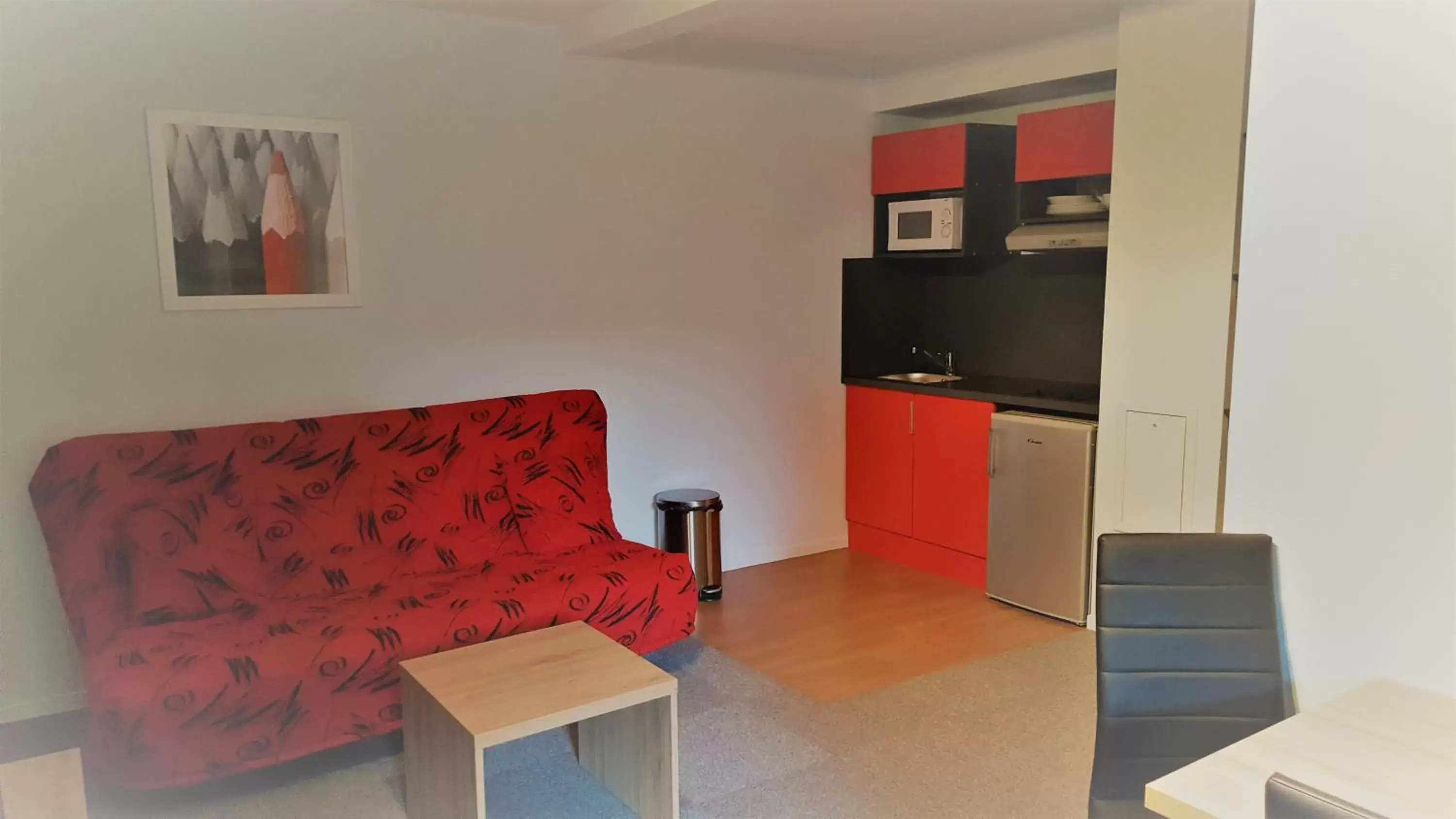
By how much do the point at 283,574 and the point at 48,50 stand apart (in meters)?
1.74

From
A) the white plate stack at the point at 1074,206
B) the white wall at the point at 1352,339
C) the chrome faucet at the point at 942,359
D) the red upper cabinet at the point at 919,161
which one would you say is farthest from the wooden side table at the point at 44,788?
the chrome faucet at the point at 942,359

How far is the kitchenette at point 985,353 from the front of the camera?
3.98m

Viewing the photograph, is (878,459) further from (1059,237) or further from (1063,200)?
(1063,200)

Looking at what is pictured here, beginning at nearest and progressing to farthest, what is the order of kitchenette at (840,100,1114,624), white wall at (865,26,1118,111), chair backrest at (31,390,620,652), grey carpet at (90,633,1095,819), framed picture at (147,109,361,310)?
grey carpet at (90,633,1095,819), chair backrest at (31,390,620,652), framed picture at (147,109,361,310), white wall at (865,26,1118,111), kitchenette at (840,100,1114,624)

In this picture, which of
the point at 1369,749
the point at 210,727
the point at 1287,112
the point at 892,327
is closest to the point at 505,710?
the point at 210,727

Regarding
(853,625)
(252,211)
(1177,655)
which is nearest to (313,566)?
(252,211)

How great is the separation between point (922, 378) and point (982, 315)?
429 millimetres

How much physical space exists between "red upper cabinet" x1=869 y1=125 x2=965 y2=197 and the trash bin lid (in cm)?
174

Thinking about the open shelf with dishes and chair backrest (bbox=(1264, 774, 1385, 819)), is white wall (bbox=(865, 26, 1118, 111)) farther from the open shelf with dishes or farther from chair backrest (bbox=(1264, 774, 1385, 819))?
chair backrest (bbox=(1264, 774, 1385, 819))

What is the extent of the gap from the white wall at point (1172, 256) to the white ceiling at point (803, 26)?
28cm

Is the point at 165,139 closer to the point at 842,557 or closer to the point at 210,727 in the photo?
the point at 210,727

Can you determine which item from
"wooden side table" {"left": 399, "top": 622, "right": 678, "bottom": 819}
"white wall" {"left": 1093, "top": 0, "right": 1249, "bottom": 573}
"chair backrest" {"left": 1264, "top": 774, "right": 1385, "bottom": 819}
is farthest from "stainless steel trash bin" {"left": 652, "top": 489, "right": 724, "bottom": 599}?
"chair backrest" {"left": 1264, "top": 774, "right": 1385, "bottom": 819}

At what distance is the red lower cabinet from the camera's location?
437 cm

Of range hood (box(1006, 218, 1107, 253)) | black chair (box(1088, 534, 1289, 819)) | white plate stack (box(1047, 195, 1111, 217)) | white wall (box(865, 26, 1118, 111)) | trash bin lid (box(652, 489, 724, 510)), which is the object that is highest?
white wall (box(865, 26, 1118, 111))
